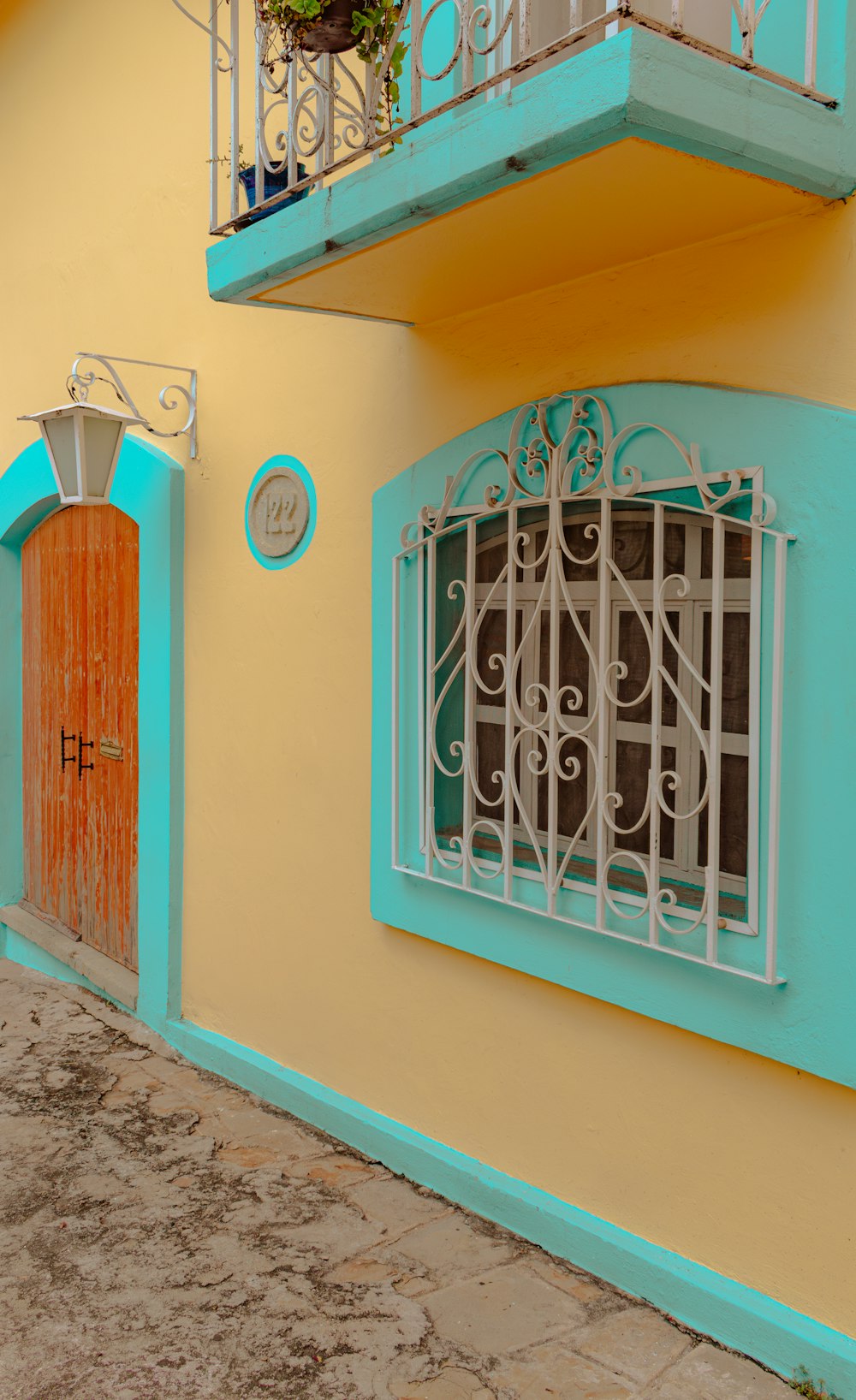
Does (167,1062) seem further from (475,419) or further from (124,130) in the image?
(124,130)

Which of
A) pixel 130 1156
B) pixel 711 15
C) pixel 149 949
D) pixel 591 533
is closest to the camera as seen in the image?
pixel 711 15

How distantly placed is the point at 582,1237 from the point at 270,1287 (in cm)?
91

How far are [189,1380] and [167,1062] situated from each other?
2257mm

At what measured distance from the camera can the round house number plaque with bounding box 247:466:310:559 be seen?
466cm

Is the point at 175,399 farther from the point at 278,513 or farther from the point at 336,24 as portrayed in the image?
the point at 336,24

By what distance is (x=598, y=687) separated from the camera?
329 centimetres

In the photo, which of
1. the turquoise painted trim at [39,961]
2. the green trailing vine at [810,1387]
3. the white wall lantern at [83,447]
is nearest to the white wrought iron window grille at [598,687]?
the green trailing vine at [810,1387]

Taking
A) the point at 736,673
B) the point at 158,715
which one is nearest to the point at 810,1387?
the point at 736,673

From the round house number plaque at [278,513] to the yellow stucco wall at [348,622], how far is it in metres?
0.10

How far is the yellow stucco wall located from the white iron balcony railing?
17.8 inches

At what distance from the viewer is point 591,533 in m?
3.50

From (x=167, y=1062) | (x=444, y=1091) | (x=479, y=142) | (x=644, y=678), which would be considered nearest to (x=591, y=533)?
(x=644, y=678)

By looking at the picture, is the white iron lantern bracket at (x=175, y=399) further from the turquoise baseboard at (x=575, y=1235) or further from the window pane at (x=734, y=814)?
the window pane at (x=734, y=814)

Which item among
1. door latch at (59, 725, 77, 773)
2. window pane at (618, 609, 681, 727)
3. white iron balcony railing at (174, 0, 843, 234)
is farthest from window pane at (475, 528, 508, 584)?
door latch at (59, 725, 77, 773)
